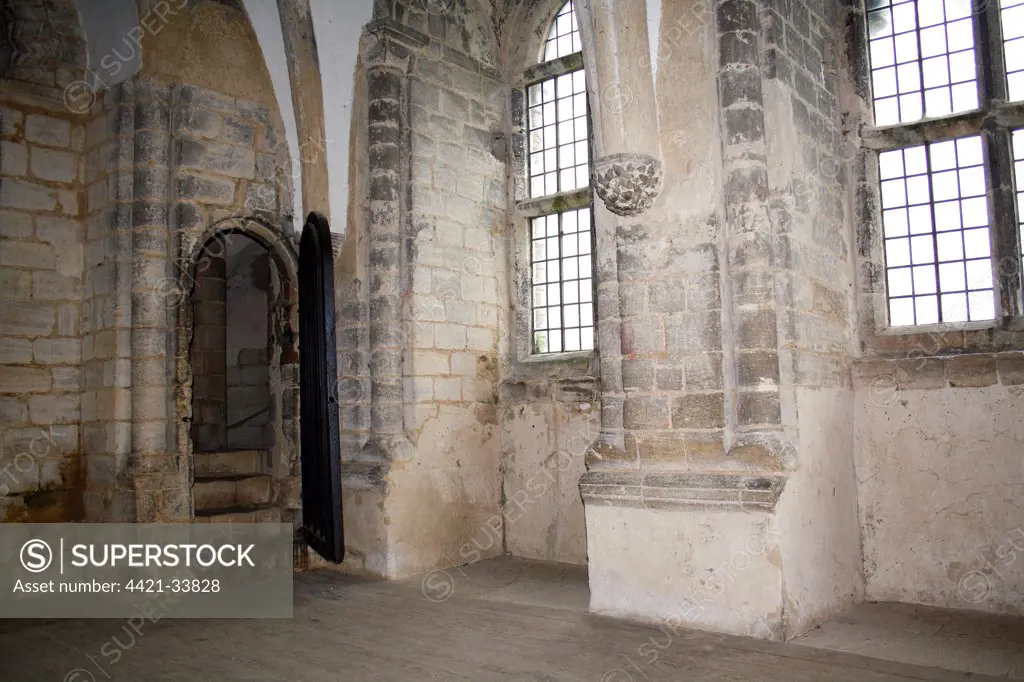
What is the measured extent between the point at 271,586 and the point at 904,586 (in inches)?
154

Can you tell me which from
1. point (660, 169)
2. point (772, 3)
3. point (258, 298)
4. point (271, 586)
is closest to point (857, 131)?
point (772, 3)

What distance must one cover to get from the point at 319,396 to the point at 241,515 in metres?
1.36

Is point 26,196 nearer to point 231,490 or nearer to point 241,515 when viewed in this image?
point 231,490

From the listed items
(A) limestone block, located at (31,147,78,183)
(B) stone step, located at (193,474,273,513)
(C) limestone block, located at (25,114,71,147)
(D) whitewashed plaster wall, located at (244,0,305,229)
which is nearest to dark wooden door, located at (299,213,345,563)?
(D) whitewashed plaster wall, located at (244,0,305,229)

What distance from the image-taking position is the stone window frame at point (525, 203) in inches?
254

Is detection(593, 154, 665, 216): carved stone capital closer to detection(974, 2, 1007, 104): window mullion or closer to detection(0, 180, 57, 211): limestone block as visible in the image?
detection(974, 2, 1007, 104): window mullion

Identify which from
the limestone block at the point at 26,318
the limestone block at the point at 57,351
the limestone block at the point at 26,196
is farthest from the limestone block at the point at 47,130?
the limestone block at the point at 57,351

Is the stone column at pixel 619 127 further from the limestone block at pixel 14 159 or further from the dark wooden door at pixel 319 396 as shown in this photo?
the limestone block at pixel 14 159

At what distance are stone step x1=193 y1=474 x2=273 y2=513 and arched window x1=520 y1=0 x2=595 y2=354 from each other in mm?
2385

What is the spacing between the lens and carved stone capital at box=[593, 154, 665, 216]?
14.6ft

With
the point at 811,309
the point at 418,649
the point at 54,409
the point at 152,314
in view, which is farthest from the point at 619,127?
the point at 54,409

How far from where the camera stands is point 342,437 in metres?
5.98

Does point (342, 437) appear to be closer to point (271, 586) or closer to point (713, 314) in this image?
point (271, 586)

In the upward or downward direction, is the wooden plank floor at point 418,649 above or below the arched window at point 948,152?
below
